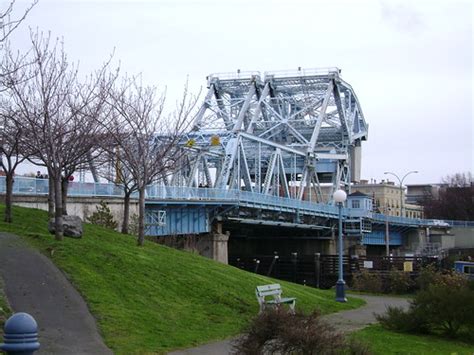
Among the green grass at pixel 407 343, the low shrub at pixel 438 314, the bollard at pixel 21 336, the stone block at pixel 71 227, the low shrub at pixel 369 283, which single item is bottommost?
the low shrub at pixel 369 283

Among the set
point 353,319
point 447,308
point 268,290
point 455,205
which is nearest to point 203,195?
point 353,319

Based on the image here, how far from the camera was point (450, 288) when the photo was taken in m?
18.0

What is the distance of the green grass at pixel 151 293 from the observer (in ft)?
45.8

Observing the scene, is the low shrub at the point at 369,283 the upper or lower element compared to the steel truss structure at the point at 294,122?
lower

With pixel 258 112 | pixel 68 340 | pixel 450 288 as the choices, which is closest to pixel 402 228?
pixel 258 112

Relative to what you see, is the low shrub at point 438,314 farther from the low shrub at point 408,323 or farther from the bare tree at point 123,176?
the bare tree at point 123,176

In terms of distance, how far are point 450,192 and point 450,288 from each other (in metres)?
122

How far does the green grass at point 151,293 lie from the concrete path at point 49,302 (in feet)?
Answer: 0.90

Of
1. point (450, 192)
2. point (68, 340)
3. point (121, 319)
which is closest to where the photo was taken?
point (68, 340)

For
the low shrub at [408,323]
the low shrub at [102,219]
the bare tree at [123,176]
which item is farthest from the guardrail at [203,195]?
the low shrub at [408,323]

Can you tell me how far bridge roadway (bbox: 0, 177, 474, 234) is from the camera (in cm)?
3806

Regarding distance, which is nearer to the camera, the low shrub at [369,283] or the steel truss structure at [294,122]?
the low shrub at [369,283]

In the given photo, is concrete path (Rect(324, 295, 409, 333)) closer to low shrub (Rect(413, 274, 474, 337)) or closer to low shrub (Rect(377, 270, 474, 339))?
low shrub (Rect(377, 270, 474, 339))

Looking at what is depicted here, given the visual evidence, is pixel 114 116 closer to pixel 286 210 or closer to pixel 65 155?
pixel 65 155
